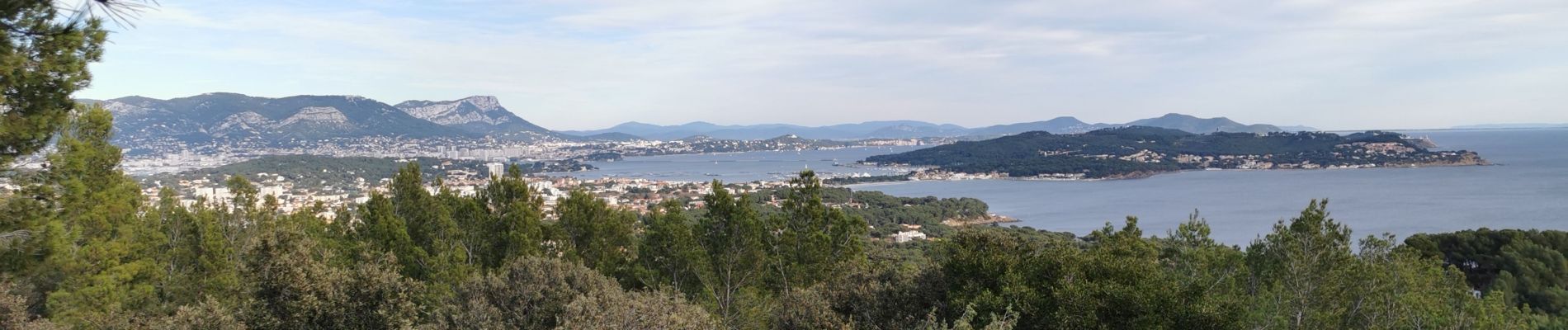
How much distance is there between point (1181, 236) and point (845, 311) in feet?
21.1

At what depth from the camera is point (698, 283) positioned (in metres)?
13.4

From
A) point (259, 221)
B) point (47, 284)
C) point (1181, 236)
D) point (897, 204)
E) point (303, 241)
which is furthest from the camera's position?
point (897, 204)

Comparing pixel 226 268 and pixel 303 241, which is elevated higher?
pixel 303 241

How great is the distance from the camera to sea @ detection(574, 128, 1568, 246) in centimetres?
4444

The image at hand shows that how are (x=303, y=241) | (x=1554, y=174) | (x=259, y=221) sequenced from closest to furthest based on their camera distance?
1. (x=303, y=241)
2. (x=259, y=221)
3. (x=1554, y=174)

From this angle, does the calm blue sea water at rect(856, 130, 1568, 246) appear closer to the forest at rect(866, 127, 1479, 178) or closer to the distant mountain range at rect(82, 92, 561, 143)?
the forest at rect(866, 127, 1479, 178)

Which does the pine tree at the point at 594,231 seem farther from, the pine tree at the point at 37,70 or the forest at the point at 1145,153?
the forest at the point at 1145,153

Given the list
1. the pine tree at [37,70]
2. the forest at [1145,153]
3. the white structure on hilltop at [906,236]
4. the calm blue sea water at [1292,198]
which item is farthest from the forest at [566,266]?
the forest at [1145,153]

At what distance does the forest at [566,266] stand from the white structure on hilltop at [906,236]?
63.7 feet

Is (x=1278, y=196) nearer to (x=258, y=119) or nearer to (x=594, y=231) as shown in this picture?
(x=594, y=231)

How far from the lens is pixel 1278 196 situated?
5959 centimetres

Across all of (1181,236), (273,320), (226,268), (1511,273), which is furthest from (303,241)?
(1511,273)

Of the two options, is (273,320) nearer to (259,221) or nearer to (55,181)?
(55,181)

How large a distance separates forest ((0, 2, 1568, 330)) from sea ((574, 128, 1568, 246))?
21.6m
